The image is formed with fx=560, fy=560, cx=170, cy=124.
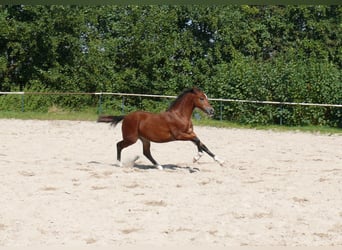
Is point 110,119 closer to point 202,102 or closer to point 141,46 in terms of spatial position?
point 202,102

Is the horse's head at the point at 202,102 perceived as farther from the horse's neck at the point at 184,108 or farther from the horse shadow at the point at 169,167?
the horse shadow at the point at 169,167

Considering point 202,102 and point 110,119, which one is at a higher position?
point 202,102

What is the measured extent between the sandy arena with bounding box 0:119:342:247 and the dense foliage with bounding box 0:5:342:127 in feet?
30.6

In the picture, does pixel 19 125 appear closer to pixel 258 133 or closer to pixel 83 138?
pixel 83 138

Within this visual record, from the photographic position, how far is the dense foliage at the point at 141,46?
20.3 m

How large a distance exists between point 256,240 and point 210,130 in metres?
10.5

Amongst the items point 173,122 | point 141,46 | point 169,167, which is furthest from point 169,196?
point 141,46

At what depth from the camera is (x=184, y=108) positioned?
7.69 meters

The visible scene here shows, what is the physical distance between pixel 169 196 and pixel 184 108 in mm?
1971

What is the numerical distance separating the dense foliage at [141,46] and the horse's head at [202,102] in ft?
35.8

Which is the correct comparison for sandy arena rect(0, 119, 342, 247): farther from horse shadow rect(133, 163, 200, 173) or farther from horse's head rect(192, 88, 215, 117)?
horse's head rect(192, 88, 215, 117)

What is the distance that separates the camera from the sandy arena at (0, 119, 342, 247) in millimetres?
4387

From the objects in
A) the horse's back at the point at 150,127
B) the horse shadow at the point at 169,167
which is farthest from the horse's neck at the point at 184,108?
the horse shadow at the point at 169,167

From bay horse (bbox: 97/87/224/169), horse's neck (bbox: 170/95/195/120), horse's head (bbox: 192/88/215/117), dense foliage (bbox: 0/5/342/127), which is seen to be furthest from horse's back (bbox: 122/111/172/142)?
dense foliage (bbox: 0/5/342/127)
